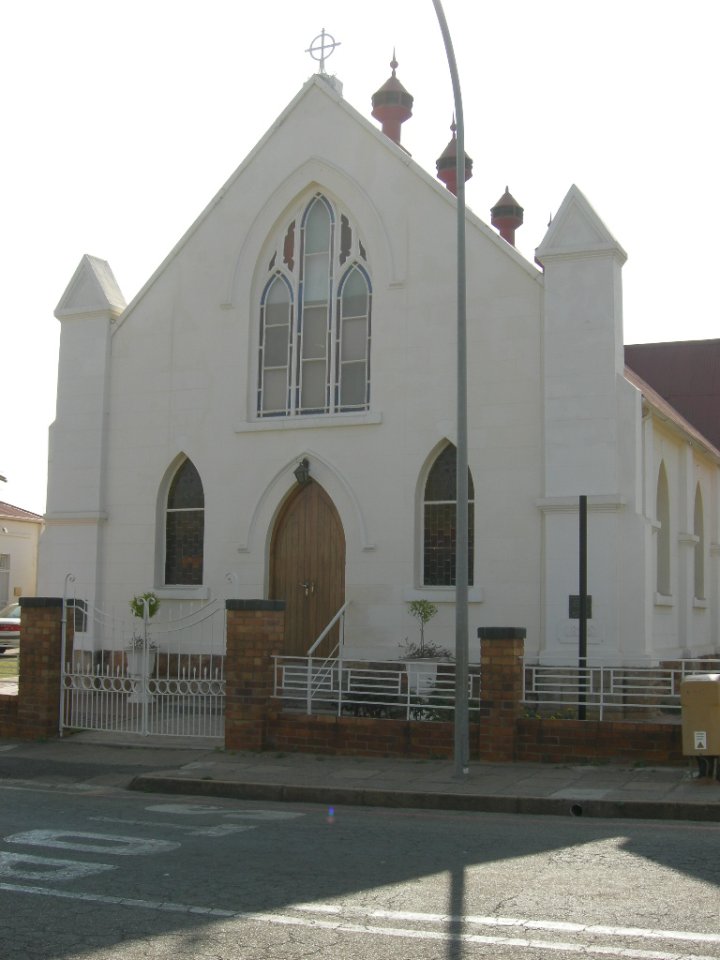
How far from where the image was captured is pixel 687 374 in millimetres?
29172

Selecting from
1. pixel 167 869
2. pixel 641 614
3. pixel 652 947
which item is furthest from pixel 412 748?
pixel 652 947

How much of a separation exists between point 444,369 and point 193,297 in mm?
4737

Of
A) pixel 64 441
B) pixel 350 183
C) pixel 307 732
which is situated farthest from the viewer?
pixel 64 441

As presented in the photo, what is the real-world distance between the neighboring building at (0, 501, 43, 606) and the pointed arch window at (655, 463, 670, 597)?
2969cm

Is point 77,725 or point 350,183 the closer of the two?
point 77,725

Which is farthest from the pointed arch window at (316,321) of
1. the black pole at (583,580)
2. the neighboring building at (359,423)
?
the black pole at (583,580)

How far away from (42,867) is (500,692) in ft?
20.5

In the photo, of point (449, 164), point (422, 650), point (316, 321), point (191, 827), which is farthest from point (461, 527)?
point (449, 164)

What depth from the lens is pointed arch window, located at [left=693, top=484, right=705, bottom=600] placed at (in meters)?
22.9

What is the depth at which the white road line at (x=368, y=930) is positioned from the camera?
611 cm

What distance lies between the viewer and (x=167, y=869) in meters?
8.12

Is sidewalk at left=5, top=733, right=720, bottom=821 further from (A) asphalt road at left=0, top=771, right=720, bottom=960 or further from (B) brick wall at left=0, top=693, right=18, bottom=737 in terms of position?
(B) brick wall at left=0, top=693, right=18, bottom=737

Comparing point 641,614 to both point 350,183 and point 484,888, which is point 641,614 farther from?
point 484,888

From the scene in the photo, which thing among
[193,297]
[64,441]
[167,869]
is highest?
[193,297]
